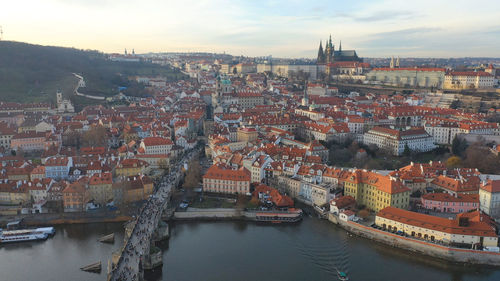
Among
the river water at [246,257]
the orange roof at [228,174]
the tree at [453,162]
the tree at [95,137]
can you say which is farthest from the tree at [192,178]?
the tree at [453,162]

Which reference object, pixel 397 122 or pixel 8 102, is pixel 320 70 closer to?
pixel 397 122

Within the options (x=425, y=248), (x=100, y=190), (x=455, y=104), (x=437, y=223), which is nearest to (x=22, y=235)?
(x=100, y=190)

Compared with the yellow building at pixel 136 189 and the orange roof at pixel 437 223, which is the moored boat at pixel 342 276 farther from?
the yellow building at pixel 136 189

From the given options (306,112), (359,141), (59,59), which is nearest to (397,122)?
(359,141)

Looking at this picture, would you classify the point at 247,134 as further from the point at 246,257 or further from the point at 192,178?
the point at 246,257

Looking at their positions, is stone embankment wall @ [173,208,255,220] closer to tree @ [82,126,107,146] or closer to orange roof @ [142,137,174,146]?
orange roof @ [142,137,174,146]
